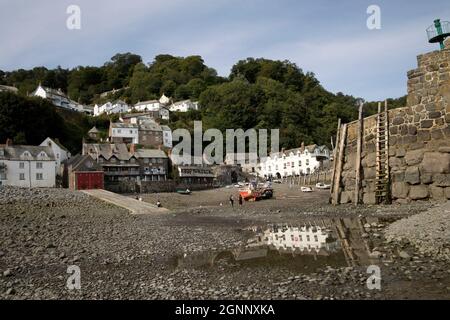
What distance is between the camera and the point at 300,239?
14406 millimetres

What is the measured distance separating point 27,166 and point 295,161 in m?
60.0

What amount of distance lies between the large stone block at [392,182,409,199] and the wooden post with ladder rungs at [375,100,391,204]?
0.96 ft

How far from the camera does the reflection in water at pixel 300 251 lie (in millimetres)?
10641

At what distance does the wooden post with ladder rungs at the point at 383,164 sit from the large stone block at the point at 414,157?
45.5 inches

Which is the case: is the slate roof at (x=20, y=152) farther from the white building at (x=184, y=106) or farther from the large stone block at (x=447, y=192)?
the white building at (x=184, y=106)

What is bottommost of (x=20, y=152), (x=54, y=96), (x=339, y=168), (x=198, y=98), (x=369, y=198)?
(x=369, y=198)

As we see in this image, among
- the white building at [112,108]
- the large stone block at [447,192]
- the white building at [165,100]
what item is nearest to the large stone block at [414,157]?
the large stone block at [447,192]

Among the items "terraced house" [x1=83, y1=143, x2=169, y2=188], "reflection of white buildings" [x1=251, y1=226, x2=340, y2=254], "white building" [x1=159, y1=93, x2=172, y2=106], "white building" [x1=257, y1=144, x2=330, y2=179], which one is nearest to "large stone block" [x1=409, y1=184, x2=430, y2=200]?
"reflection of white buildings" [x1=251, y1=226, x2=340, y2=254]

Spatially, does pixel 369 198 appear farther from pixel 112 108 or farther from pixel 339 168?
pixel 112 108

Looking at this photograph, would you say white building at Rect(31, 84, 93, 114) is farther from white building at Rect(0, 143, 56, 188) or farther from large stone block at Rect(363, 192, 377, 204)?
large stone block at Rect(363, 192, 377, 204)

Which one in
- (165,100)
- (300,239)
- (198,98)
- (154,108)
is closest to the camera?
(300,239)

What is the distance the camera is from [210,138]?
4341 inches

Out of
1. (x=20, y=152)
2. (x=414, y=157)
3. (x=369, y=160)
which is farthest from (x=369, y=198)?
(x=20, y=152)

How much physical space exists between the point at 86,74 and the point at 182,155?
370 ft
